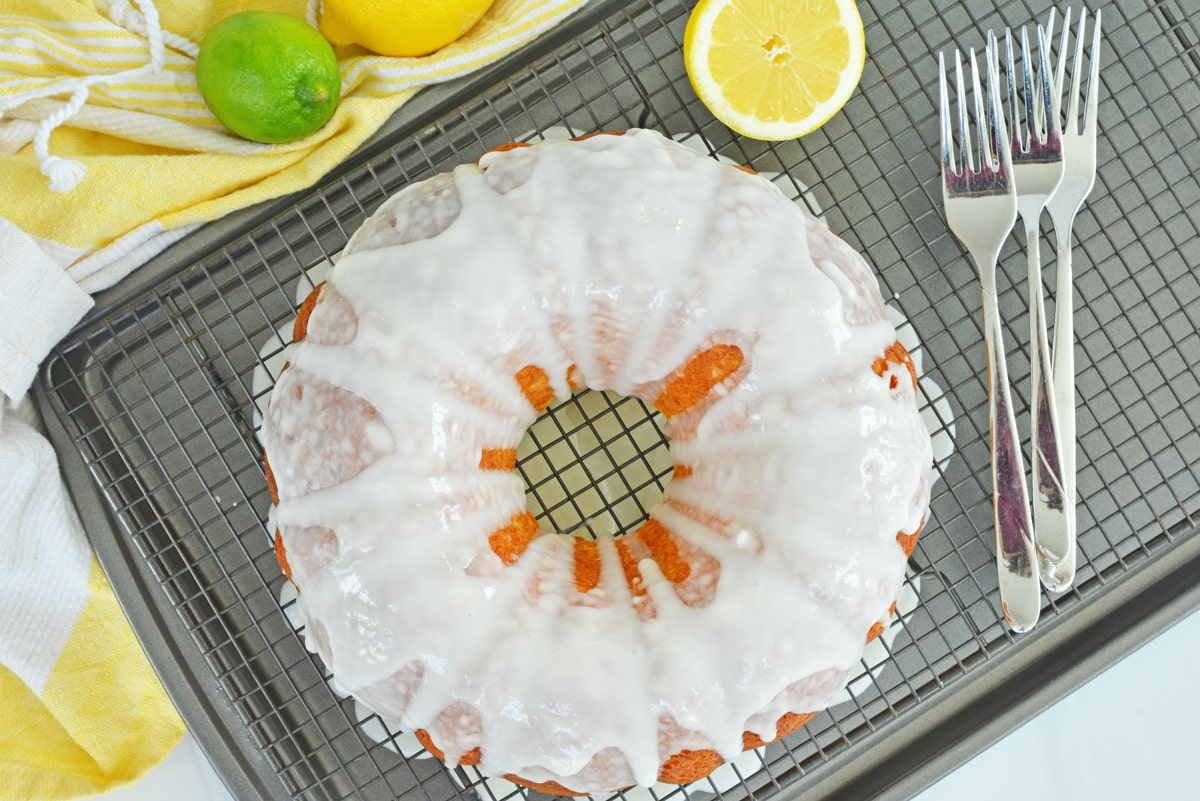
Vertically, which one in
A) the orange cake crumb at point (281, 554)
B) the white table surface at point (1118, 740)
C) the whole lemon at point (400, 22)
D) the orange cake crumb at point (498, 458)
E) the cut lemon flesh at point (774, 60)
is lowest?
the white table surface at point (1118, 740)

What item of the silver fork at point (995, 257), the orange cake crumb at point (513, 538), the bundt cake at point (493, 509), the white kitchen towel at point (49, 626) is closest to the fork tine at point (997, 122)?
the silver fork at point (995, 257)

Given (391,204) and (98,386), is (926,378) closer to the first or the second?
(391,204)

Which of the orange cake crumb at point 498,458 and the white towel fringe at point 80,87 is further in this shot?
the white towel fringe at point 80,87

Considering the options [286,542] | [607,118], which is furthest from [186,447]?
[607,118]

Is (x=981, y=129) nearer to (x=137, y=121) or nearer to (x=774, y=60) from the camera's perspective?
(x=774, y=60)

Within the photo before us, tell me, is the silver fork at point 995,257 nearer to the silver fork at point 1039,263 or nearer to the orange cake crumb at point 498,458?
the silver fork at point 1039,263
